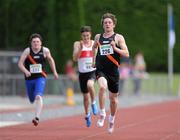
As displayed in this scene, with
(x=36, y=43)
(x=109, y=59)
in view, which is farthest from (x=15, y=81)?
(x=109, y=59)

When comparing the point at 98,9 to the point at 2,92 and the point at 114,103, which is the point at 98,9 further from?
the point at 114,103

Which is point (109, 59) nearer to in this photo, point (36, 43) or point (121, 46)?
point (121, 46)

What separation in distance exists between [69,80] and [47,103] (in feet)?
14.9

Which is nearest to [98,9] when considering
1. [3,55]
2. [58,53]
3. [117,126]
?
[58,53]

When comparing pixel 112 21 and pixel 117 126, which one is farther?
pixel 117 126

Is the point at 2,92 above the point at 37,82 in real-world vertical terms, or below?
below

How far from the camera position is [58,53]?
3806 centimetres


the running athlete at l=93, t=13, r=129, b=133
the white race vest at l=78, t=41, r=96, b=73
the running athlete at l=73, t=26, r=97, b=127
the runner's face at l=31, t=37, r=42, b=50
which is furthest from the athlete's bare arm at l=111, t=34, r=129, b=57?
the white race vest at l=78, t=41, r=96, b=73

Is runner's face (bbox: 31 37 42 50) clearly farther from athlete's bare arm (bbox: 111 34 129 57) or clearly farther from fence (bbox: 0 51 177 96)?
fence (bbox: 0 51 177 96)

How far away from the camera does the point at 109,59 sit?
1490 cm

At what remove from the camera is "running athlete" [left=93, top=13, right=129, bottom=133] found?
14.7 meters

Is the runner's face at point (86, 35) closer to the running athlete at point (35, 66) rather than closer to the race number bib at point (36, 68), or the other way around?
the running athlete at point (35, 66)

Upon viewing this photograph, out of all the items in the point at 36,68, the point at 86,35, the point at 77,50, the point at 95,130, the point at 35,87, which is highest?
the point at 86,35

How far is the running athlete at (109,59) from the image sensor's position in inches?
580
